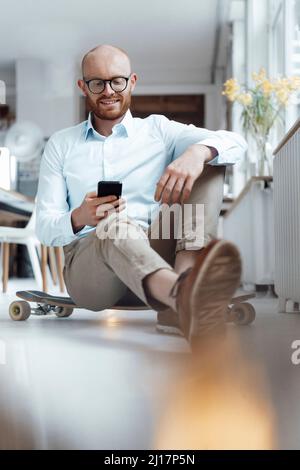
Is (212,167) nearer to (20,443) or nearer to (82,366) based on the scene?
(82,366)

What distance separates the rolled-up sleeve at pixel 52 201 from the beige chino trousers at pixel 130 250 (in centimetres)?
6

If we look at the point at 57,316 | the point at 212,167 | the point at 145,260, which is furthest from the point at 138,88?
the point at 145,260

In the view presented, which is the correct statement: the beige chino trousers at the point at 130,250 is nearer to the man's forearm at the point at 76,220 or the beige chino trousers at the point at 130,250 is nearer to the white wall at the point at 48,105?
the man's forearm at the point at 76,220

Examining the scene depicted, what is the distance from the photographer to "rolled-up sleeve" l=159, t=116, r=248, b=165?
1.08m

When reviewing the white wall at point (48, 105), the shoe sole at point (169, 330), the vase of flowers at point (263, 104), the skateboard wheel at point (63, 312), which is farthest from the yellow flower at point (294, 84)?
the white wall at point (48, 105)

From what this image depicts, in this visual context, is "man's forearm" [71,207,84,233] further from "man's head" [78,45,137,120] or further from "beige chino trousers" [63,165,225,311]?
"man's head" [78,45,137,120]

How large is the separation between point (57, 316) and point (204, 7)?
239cm

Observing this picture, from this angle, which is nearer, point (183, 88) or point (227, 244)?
point (227, 244)

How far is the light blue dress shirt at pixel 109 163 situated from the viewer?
1.18 metres

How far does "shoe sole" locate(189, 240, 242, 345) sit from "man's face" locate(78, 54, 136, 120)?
0.31 m

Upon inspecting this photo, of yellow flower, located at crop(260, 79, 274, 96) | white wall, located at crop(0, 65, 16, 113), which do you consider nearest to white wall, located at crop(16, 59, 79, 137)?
white wall, located at crop(0, 65, 16, 113)

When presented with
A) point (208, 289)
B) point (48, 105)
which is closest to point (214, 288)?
point (208, 289)

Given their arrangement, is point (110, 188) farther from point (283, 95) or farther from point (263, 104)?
point (263, 104)
